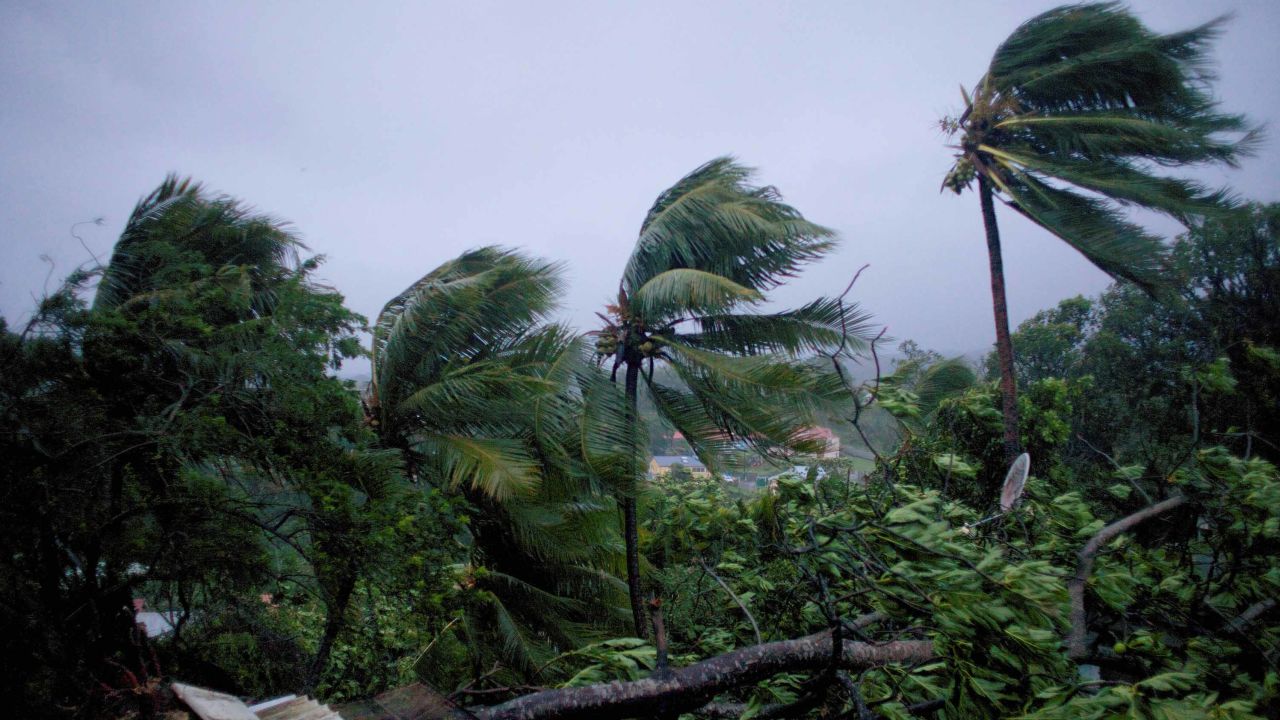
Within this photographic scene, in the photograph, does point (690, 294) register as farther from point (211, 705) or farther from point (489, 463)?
point (211, 705)

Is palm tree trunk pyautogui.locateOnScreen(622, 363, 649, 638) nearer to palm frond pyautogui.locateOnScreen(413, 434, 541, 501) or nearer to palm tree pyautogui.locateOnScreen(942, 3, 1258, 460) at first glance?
palm frond pyautogui.locateOnScreen(413, 434, 541, 501)

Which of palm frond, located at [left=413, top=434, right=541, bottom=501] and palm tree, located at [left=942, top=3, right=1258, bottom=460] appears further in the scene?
palm tree, located at [left=942, top=3, right=1258, bottom=460]

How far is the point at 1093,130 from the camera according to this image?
379 inches

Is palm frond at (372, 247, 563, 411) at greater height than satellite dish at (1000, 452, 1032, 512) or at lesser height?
greater

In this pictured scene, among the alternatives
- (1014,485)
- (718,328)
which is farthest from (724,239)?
(1014,485)

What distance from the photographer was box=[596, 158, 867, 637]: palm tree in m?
6.39

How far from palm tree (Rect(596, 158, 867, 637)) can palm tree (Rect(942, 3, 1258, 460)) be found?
3967 millimetres

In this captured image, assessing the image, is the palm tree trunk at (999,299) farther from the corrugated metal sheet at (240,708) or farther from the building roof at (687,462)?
the corrugated metal sheet at (240,708)

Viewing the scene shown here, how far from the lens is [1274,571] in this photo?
3029 millimetres

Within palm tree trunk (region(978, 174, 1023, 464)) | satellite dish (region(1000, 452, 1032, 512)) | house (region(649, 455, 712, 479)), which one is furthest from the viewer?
palm tree trunk (region(978, 174, 1023, 464))

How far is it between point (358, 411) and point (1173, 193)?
1101 centimetres

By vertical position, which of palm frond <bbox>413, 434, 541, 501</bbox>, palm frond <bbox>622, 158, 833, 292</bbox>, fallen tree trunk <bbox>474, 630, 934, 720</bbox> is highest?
palm frond <bbox>622, 158, 833, 292</bbox>

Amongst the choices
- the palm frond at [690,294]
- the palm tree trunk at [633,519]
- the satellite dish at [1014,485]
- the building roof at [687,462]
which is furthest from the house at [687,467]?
the satellite dish at [1014,485]

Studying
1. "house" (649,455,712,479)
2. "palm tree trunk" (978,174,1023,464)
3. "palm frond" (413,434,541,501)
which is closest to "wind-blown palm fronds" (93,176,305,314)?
"palm frond" (413,434,541,501)
